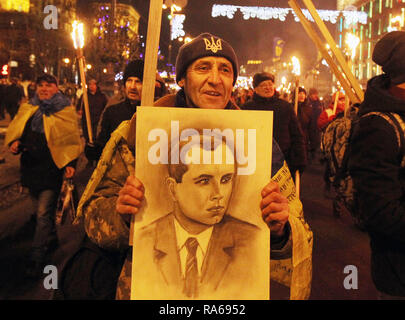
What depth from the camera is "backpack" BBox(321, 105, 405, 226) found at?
2107 millimetres

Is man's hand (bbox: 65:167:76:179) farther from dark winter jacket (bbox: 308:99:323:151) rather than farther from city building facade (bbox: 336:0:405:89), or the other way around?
city building facade (bbox: 336:0:405:89)

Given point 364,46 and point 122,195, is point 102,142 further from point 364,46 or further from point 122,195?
point 364,46

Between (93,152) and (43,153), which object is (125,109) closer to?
(93,152)

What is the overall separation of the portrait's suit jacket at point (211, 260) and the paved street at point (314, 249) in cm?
156

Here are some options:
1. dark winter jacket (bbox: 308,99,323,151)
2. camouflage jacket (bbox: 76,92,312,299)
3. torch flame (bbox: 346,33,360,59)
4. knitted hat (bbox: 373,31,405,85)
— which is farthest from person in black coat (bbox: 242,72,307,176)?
dark winter jacket (bbox: 308,99,323,151)

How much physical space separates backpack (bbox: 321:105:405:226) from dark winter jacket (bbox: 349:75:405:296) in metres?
0.03

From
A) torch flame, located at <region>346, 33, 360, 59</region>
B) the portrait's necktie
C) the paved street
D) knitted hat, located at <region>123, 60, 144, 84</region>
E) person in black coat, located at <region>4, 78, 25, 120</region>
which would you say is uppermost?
person in black coat, located at <region>4, 78, 25, 120</region>

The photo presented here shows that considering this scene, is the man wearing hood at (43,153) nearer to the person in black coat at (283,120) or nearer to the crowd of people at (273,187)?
the person in black coat at (283,120)

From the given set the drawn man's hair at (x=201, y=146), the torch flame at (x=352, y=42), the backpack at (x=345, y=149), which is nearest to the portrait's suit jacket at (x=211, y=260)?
the drawn man's hair at (x=201, y=146)

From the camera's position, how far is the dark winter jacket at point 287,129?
19.0 ft

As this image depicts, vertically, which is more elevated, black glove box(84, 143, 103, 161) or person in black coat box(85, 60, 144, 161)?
person in black coat box(85, 60, 144, 161)

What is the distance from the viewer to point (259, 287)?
146cm

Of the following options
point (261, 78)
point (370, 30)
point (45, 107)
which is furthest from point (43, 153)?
point (370, 30)
